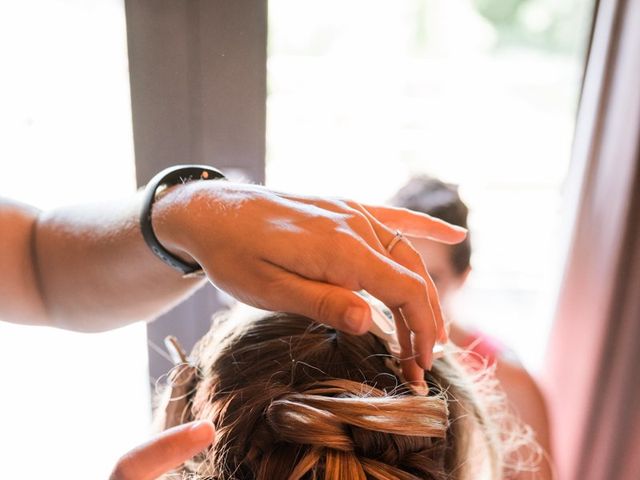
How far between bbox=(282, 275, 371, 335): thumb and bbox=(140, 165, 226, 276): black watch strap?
231 millimetres

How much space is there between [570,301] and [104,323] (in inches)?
46.1

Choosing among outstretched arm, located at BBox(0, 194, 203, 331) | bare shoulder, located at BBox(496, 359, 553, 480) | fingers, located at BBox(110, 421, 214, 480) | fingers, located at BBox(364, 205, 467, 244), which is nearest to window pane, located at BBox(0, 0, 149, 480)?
outstretched arm, located at BBox(0, 194, 203, 331)

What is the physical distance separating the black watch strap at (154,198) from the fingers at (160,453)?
294 millimetres

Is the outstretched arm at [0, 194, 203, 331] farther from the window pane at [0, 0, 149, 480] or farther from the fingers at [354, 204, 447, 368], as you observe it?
the fingers at [354, 204, 447, 368]

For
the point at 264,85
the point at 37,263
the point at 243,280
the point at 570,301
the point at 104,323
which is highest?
the point at 264,85

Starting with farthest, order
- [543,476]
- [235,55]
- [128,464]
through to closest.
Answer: [543,476] < [235,55] < [128,464]

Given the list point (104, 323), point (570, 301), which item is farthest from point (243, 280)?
point (570, 301)

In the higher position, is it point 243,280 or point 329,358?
point 243,280

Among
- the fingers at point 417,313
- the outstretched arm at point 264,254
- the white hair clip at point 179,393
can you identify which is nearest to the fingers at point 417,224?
the outstretched arm at point 264,254

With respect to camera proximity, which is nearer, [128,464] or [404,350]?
[128,464]

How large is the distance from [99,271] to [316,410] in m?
0.48

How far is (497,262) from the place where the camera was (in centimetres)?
156

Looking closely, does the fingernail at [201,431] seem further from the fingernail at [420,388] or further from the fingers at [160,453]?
the fingernail at [420,388]

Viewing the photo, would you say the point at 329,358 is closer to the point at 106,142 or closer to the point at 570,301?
the point at 106,142
